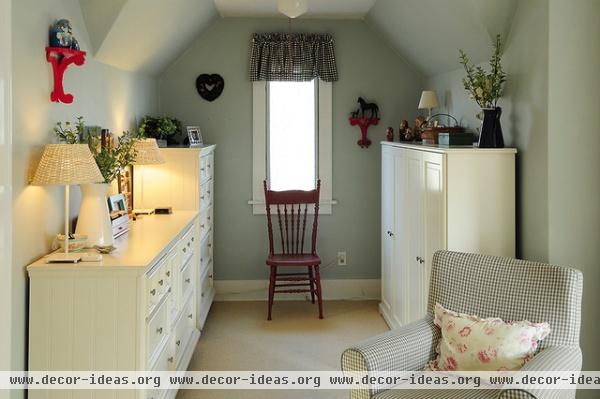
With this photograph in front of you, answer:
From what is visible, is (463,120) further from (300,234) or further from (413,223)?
(300,234)

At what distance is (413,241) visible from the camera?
3.95 meters

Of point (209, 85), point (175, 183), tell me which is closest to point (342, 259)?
point (175, 183)

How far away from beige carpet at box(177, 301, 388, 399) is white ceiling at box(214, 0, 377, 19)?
2495 millimetres

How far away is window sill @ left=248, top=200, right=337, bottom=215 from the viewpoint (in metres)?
5.44

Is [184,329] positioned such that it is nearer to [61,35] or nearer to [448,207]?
[448,207]

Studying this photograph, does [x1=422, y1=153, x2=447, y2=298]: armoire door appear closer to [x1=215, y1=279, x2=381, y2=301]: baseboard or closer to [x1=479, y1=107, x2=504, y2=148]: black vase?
[x1=479, y1=107, x2=504, y2=148]: black vase

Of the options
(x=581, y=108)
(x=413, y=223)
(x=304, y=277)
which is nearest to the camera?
(x=581, y=108)

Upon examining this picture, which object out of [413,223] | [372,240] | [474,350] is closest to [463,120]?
[413,223]

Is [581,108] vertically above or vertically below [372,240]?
above

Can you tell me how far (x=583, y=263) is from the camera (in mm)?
→ 2949

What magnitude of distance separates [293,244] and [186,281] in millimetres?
1720

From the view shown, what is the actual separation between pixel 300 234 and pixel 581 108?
299cm

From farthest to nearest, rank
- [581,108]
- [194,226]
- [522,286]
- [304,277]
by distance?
[304,277]
[194,226]
[581,108]
[522,286]

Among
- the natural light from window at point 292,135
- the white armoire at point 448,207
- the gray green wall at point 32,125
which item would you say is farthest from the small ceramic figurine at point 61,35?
the natural light from window at point 292,135
